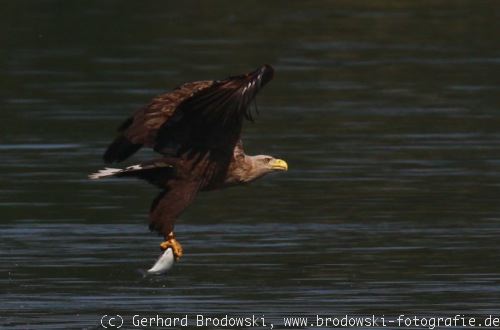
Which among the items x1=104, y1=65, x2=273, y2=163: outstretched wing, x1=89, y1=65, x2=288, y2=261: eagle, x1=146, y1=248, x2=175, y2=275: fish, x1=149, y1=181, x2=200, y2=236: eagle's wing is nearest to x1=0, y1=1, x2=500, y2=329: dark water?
x1=146, y1=248, x2=175, y2=275: fish

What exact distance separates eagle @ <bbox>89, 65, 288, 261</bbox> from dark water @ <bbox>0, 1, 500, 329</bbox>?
1.61ft

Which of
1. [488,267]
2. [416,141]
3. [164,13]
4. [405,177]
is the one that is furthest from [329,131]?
[164,13]

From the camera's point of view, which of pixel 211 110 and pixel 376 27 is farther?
pixel 376 27

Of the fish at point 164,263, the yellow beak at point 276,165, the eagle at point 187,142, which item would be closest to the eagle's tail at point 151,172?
the eagle at point 187,142

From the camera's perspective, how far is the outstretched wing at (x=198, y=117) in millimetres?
9977

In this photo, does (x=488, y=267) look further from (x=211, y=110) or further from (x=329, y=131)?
(x=329, y=131)

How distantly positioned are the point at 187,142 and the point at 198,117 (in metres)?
0.19

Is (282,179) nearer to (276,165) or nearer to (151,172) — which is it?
(276,165)

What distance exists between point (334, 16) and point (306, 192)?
11.5m

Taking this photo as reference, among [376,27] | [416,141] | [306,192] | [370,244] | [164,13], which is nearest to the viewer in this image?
[370,244]

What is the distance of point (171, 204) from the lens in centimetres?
1038

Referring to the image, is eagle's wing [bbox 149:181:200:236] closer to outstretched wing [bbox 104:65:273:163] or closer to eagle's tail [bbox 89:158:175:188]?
eagle's tail [bbox 89:158:175:188]

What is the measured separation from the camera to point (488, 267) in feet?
35.0

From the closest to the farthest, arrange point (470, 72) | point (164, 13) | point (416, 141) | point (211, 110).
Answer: point (211, 110)
point (416, 141)
point (470, 72)
point (164, 13)
